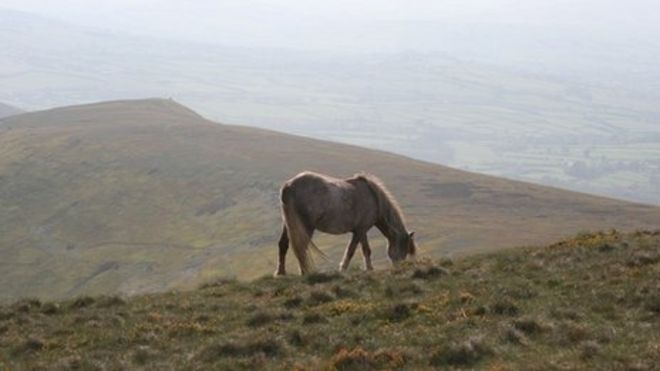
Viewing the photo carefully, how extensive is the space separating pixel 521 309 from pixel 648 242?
950cm

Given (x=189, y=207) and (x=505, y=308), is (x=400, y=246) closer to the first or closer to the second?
(x=505, y=308)

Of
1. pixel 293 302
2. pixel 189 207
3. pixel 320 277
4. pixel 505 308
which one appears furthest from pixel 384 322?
pixel 189 207

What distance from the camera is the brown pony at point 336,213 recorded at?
23.0m

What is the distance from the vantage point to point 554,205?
85.4 m

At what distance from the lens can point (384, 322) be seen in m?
16.4

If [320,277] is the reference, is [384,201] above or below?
above

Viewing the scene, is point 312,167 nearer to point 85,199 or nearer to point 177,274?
point 85,199

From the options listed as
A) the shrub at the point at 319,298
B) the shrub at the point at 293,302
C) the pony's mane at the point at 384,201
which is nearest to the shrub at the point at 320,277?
the shrub at the point at 319,298

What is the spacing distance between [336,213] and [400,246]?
325cm

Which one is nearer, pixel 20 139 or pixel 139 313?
pixel 139 313

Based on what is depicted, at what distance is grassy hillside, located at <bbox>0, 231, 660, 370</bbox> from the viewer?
45.2 feet

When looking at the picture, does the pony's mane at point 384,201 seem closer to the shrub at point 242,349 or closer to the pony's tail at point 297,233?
the pony's tail at point 297,233

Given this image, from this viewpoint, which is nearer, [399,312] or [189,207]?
[399,312]

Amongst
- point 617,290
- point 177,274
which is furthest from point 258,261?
point 617,290
